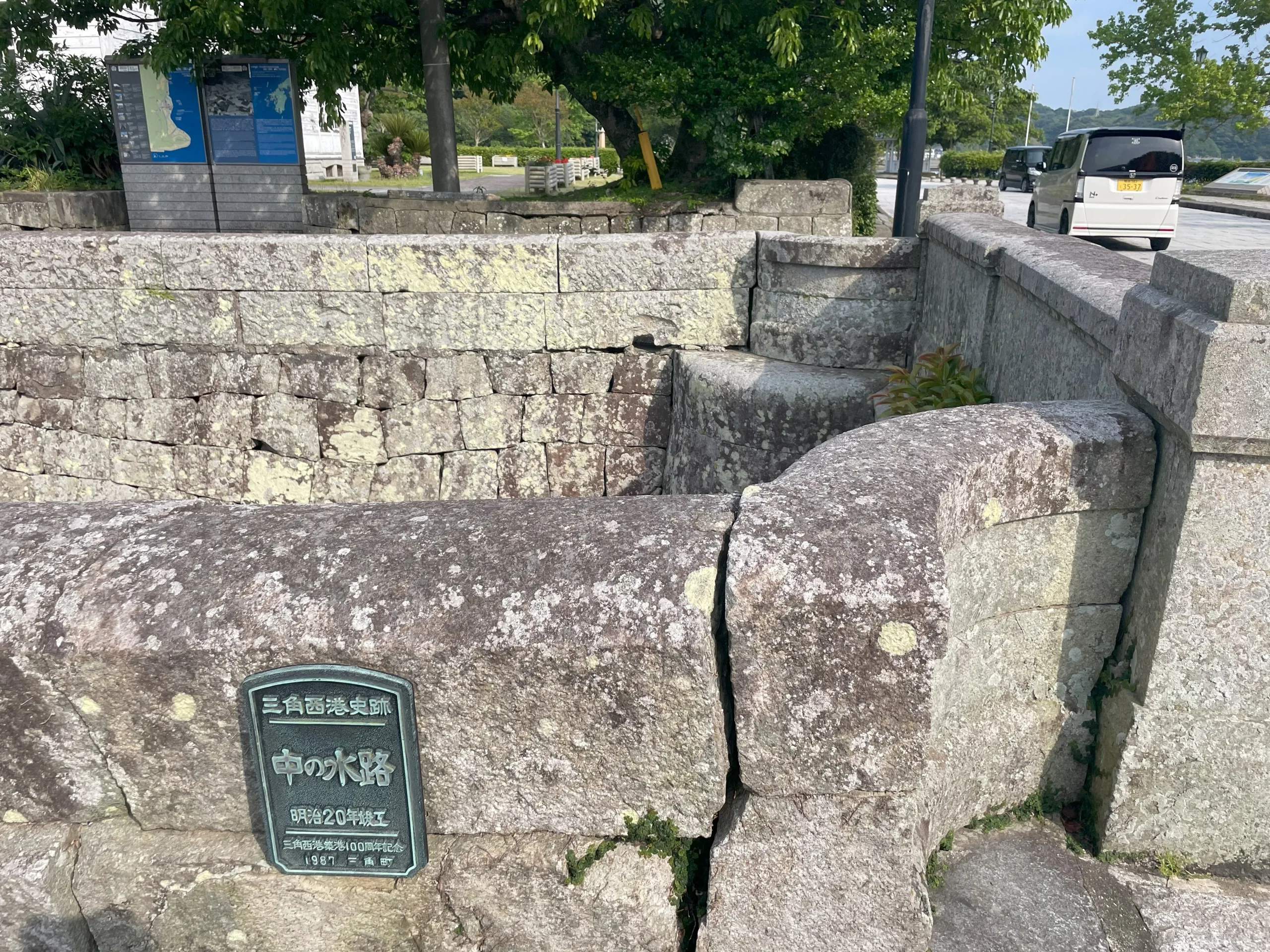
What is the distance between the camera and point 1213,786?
2422mm

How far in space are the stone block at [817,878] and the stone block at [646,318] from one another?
14.1 ft

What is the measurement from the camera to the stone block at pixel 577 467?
6.23m

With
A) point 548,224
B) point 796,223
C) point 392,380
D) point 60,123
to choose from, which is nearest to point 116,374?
point 392,380

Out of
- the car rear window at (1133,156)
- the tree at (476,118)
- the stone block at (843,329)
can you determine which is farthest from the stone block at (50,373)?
the tree at (476,118)

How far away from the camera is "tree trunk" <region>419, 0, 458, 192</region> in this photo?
1050 cm

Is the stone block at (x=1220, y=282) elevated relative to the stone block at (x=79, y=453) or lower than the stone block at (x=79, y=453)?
elevated

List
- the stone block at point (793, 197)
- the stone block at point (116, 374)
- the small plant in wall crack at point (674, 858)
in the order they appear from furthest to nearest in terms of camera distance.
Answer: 1. the stone block at point (793, 197)
2. the stone block at point (116, 374)
3. the small plant in wall crack at point (674, 858)

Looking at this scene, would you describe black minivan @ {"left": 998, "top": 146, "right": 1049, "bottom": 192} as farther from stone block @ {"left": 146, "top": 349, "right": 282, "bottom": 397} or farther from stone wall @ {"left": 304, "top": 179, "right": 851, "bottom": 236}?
stone block @ {"left": 146, "top": 349, "right": 282, "bottom": 397}

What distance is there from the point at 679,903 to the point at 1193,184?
3296cm

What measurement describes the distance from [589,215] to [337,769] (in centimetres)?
Answer: 879

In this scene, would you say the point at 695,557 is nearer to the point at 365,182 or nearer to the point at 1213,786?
the point at 1213,786

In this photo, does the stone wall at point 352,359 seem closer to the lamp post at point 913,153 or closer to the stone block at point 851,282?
the stone block at point 851,282

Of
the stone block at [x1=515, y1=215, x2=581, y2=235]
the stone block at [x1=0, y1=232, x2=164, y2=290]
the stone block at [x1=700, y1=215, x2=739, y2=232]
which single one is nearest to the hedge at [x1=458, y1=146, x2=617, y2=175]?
the stone block at [x1=515, y1=215, x2=581, y2=235]

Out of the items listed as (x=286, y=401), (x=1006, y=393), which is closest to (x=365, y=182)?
(x=286, y=401)
